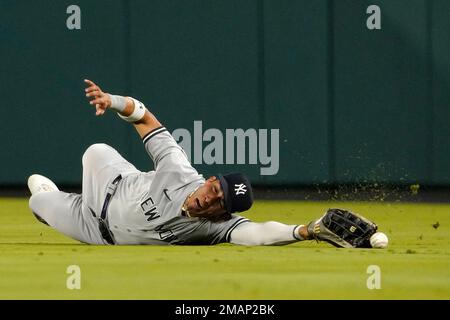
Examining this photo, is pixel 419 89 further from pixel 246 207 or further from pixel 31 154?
pixel 246 207

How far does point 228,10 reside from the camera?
1472cm

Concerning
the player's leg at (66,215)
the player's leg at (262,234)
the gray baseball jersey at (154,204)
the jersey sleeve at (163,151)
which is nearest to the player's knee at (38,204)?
the player's leg at (66,215)

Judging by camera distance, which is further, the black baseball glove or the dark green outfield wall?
the dark green outfield wall

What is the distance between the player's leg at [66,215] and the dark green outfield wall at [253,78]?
12.1 feet

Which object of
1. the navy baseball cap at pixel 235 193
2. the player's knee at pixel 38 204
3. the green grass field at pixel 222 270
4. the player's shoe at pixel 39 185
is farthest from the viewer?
the player's shoe at pixel 39 185

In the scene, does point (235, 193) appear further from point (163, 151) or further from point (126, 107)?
point (126, 107)

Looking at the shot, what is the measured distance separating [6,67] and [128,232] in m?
5.34

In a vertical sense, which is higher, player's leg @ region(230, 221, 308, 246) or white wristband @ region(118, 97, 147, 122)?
white wristband @ region(118, 97, 147, 122)

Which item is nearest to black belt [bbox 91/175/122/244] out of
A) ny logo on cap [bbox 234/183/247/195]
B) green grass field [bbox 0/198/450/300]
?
green grass field [bbox 0/198/450/300]

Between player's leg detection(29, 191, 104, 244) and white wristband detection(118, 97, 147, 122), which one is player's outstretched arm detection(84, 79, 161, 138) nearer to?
white wristband detection(118, 97, 147, 122)

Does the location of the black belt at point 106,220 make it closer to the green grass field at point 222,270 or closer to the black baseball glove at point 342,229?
the green grass field at point 222,270

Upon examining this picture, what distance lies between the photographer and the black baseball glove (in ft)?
31.0

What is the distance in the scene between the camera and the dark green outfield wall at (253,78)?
14.7 m

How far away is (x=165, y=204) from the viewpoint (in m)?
9.66
